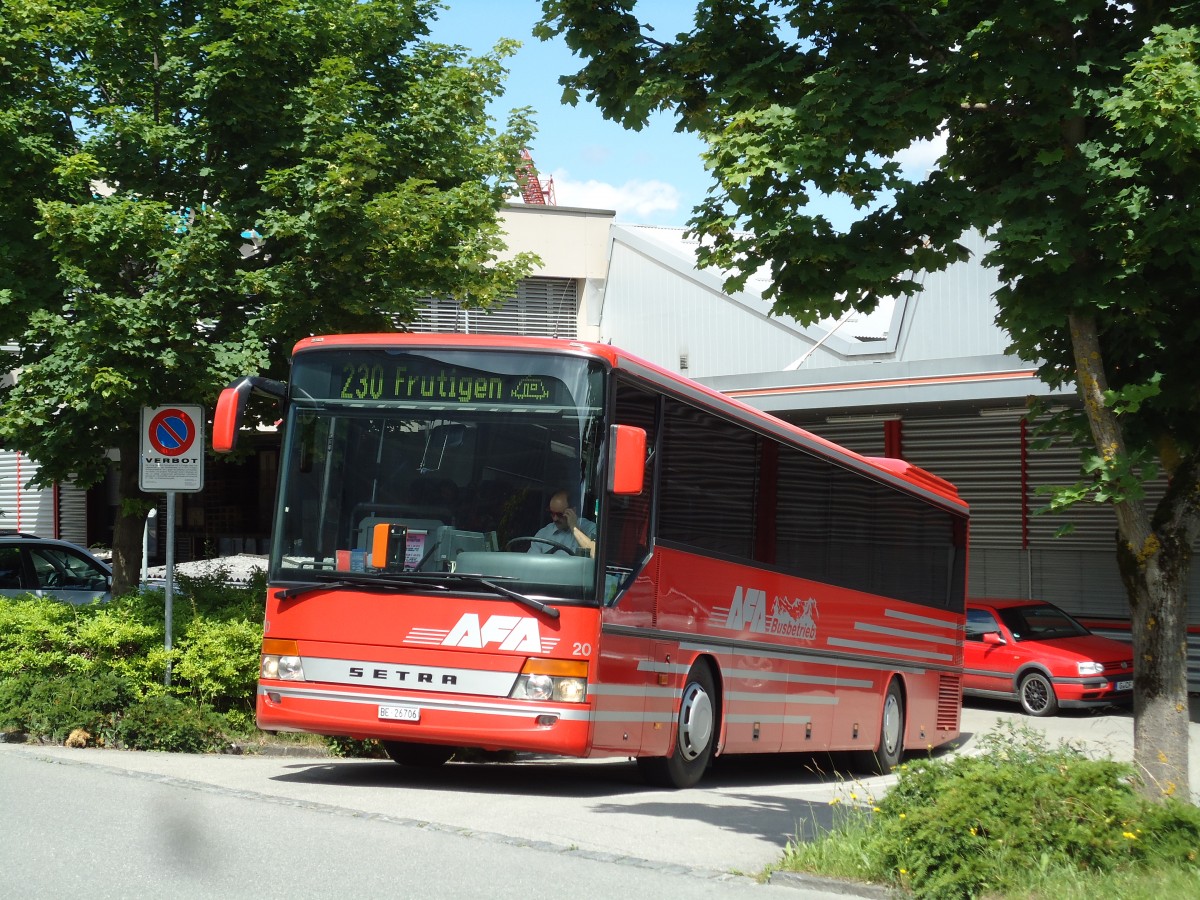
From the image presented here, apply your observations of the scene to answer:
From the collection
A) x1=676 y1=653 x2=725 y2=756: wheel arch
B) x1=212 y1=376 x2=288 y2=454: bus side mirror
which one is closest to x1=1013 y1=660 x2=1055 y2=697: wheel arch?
x1=676 y1=653 x2=725 y2=756: wheel arch

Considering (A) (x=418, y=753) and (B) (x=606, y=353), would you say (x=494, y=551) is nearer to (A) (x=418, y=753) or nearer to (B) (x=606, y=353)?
(B) (x=606, y=353)

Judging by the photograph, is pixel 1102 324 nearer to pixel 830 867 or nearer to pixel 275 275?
pixel 830 867

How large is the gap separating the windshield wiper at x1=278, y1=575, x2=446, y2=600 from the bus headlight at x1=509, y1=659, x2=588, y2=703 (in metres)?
0.86

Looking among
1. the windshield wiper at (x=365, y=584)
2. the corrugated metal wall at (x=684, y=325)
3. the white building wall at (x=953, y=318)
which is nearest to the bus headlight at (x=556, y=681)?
the windshield wiper at (x=365, y=584)

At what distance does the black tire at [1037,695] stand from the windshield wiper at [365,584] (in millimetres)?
12955

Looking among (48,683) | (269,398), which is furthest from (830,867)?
(269,398)

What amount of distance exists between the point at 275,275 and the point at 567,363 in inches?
179

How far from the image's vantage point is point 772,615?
13.0 meters

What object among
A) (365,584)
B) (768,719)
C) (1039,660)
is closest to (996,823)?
(365,584)

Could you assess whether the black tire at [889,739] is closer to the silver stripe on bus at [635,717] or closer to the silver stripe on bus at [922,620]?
the silver stripe on bus at [922,620]

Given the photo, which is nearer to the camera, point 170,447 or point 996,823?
point 996,823

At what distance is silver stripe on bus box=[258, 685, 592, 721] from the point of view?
9.77 metres

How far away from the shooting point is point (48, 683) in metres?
12.5

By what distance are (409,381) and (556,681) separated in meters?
2.39
